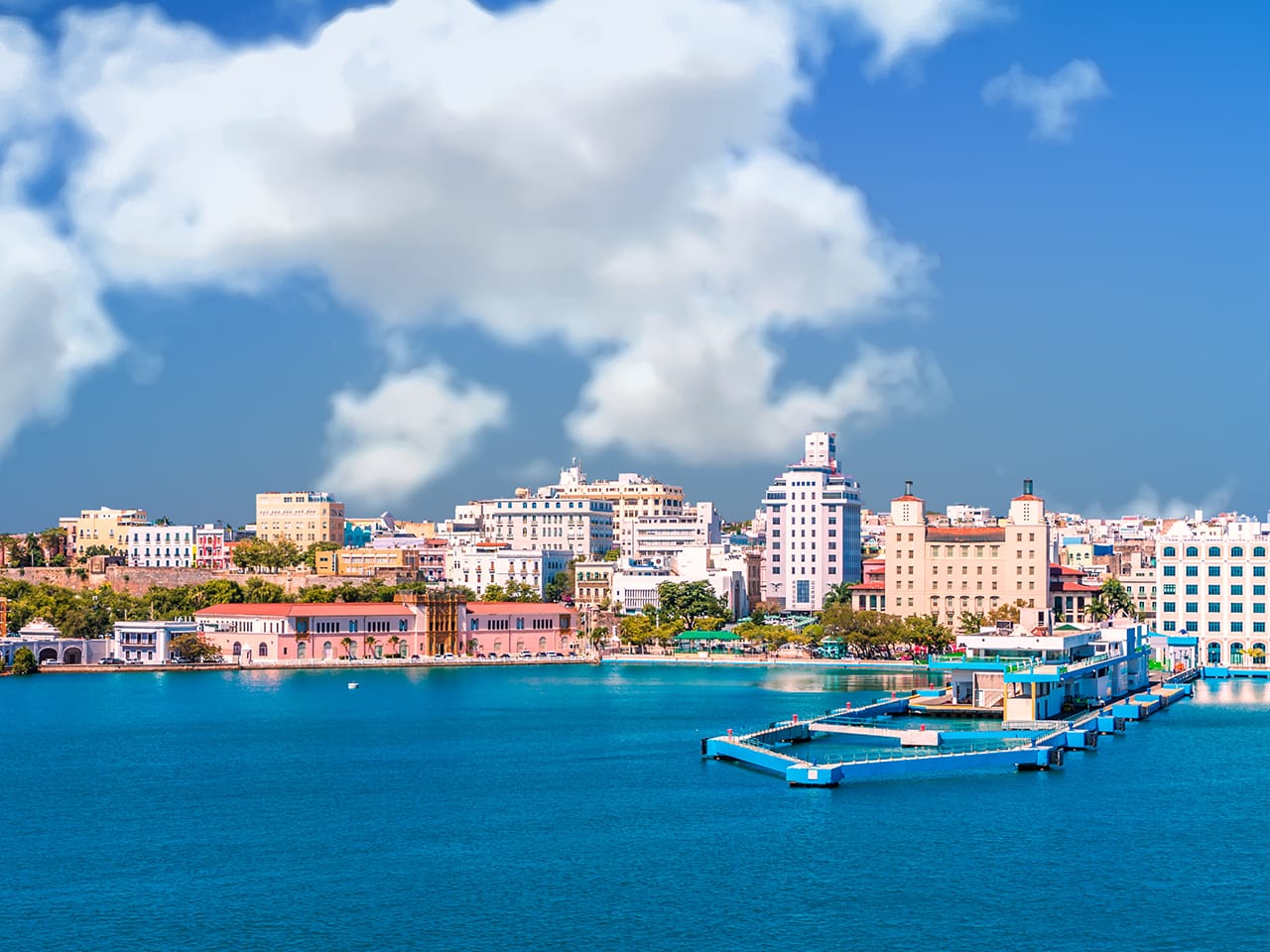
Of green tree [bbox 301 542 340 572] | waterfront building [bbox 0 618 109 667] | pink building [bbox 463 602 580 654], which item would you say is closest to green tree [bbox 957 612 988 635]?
pink building [bbox 463 602 580 654]

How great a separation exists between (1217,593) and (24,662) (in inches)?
2234

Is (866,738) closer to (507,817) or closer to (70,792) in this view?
(507,817)

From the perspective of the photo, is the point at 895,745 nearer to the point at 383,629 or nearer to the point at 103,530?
the point at 383,629

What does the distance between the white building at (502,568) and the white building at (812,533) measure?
16.4 meters

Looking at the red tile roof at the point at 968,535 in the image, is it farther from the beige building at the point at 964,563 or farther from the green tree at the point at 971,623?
the green tree at the point at 971,623

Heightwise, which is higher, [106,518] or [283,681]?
[106,518]

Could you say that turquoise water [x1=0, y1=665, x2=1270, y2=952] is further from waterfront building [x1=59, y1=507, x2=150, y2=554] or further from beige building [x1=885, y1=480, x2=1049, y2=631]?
waterfront building [x1=59, y1=507, x2=150, y2=554]

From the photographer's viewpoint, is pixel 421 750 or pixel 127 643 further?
pixel 127 643

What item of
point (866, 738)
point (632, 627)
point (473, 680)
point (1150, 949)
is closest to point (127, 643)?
point (473, 680)

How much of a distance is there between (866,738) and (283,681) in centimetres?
3607

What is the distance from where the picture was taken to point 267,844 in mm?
33062

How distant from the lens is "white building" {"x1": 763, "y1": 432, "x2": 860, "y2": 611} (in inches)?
4678

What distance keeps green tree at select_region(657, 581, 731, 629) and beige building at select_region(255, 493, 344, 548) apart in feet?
146

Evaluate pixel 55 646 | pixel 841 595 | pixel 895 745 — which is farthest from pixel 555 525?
pixel 895 745
